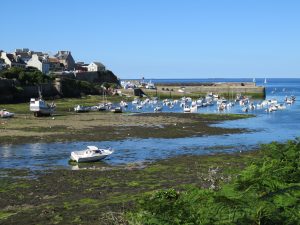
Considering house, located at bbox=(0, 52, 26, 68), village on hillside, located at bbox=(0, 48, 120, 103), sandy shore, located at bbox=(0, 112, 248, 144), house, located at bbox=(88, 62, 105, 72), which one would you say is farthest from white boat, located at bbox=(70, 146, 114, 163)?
house, located at bbox=(88, 62, 105, 72)

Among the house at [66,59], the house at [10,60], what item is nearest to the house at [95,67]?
the house at [66,59]

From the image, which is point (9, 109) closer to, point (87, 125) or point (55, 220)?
point (87, 125)

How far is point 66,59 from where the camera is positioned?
14262 centimetres

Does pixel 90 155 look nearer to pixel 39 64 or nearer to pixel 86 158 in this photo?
pixel 86 158

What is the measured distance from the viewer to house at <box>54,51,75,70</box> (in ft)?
461

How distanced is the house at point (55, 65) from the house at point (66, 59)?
7.17 ft

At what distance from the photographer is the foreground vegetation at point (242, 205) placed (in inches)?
275

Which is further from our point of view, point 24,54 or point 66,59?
point 66,59

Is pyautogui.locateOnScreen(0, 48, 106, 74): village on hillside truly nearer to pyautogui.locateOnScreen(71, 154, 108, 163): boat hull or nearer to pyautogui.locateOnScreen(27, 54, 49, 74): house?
pyautogui.locateOnScreen(27, 54, 49, 74): house

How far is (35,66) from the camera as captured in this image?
119 meters

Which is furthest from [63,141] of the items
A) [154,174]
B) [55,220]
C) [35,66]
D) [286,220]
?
[35,66]

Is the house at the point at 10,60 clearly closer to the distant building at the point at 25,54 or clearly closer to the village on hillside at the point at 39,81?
the village on hillside at the point at 39,81

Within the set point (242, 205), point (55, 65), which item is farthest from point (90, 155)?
point (55, 65)

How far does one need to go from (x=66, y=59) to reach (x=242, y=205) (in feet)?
456
